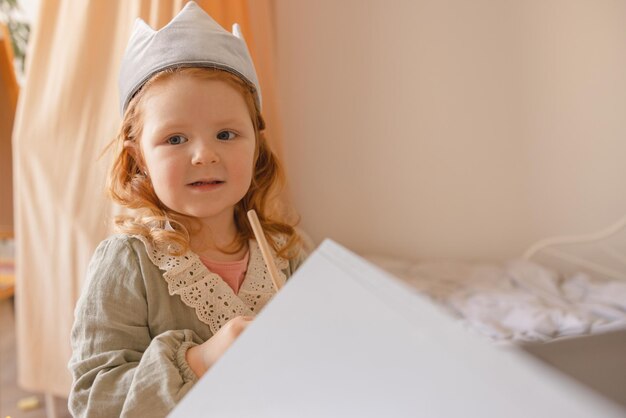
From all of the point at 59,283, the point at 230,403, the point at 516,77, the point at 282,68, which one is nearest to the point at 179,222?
the point at 230,403

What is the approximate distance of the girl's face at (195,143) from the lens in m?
0.66

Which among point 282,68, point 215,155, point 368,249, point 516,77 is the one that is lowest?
point 215,155

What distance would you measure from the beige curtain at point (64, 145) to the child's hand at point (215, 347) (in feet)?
1.93

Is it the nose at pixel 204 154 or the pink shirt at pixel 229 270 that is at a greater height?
the nose at pixel 204 154

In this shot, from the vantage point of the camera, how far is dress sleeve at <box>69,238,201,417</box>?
59cm

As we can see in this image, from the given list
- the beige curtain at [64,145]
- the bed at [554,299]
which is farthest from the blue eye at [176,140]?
the bed at [554,299]

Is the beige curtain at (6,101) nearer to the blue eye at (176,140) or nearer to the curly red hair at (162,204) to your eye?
the curly red hair at (162,204)

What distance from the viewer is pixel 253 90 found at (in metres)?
0.74

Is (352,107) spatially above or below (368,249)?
above

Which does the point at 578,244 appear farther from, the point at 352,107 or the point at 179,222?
the point at 179,222

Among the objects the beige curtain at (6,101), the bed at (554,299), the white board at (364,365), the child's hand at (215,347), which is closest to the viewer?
the white board at (364,365)

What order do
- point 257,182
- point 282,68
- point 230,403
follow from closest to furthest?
point 230,403 → point 257,182 → point 282,68

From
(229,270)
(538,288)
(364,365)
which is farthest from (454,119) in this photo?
(364,365)

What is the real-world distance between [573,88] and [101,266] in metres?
2.00
